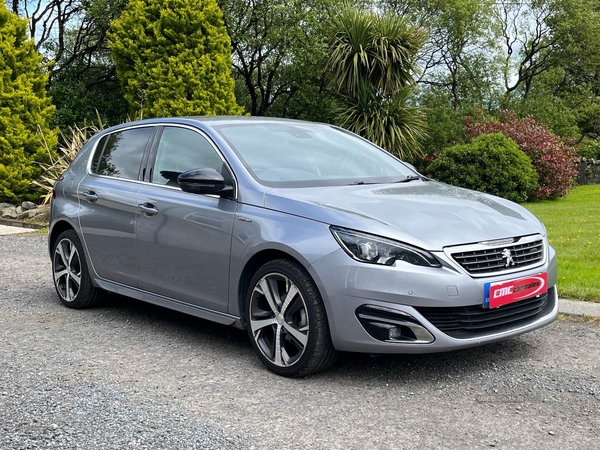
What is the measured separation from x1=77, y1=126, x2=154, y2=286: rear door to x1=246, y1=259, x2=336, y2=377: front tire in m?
1.38

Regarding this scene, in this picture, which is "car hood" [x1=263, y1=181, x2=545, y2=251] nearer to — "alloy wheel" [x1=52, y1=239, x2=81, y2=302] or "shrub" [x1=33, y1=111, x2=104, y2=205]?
"alloy wheel" [x1=52, y1=239, x2=81, y2=302]

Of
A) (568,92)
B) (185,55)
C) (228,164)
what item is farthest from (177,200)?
(568,92)

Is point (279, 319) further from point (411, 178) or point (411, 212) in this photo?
point (411, 178)

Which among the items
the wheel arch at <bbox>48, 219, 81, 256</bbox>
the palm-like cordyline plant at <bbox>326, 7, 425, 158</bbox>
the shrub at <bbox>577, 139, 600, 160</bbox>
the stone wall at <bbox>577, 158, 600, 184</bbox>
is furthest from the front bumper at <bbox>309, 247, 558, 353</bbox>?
the shrub at <bbox>577, 139, 600, 160</bbox>

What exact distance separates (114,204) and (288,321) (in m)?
2.03

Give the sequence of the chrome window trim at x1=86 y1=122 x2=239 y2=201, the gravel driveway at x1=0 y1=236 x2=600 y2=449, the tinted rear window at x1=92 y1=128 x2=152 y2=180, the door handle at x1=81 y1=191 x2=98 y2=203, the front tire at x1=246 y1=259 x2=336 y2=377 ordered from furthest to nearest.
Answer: the door handle at x1=81 y1=191 x2=98 y2=203 → the tinted rear window at x1=92 y1=128 x2=152 y2=180 → the chrome window trim at x1=86 y1=122 x2=239 y2=201 → the front tire at x1=246 y1=259 x2=336 y2=377 → the gravel driveway at x1=0 y1=236 x2=600 y2=449

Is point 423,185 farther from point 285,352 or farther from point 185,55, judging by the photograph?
point 185,55

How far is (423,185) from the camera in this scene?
5.12 m

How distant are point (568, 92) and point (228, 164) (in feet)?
111

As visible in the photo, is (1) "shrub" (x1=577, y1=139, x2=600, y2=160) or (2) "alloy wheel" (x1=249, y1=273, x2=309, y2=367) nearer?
(2) "alloy wheel" (x1=249, y1=273, x2=309, y2=367)

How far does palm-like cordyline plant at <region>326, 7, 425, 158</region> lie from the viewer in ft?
58.4

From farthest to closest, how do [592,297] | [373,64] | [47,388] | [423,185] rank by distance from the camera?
[373,64]
[592,297]
[423,185]
[47,388]

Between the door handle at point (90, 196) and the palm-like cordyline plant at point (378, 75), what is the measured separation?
40.4 feet

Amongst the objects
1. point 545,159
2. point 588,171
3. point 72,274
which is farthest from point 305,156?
point 588,171
